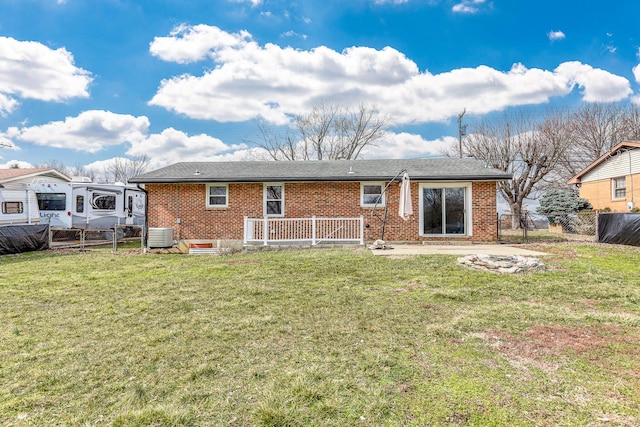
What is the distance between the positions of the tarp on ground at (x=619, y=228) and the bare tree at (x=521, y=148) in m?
11.1

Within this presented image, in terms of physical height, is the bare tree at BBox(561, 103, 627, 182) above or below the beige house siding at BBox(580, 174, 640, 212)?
above

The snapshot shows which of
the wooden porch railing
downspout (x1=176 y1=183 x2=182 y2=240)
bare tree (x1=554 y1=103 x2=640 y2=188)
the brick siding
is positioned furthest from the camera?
bare tree (x1=554 y1=103 x2=640 y2=188)

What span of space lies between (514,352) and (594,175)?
75.6 feet

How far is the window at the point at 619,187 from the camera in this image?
59.7ft

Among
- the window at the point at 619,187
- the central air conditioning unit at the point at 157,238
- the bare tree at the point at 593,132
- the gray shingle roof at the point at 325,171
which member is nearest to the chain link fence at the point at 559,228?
the gray shingle roof at the point at 325,171

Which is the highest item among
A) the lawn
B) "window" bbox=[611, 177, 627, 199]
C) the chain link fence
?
"window" bbox=[611, 177, 627, 199]

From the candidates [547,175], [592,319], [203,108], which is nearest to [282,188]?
[592,319]

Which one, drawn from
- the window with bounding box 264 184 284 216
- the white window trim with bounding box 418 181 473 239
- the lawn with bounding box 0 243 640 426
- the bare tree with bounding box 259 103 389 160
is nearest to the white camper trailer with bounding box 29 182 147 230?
the window with bounding box 264 184 284 216

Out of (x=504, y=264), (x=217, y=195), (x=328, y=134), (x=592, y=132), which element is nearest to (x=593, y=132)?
(x=592, y=132)

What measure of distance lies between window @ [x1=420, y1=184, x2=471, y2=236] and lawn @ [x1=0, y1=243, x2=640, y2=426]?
613 cm

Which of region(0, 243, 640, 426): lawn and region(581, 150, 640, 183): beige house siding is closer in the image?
region(0, 243, 640, 426): lawn

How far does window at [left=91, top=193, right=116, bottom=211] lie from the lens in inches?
629

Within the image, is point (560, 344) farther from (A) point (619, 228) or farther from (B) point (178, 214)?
(B) point (178, 214)

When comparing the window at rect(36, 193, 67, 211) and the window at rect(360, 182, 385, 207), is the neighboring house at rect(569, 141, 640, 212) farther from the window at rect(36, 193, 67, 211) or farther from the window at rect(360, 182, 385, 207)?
the window at rect(36, 193, 67, 211)
